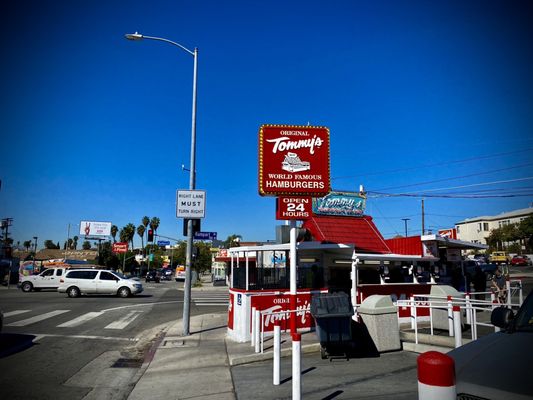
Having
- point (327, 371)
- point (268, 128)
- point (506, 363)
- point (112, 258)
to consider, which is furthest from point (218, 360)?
point (112, 258)

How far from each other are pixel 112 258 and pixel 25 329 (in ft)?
249

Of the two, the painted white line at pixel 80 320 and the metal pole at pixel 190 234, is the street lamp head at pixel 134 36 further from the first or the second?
the painted white line at pixel 80 320

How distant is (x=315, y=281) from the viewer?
11867 mm

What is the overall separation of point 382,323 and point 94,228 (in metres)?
89.5

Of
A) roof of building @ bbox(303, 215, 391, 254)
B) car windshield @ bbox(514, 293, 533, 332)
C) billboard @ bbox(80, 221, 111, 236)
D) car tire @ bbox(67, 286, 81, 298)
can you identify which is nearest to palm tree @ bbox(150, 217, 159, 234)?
billboard @ bbox(80, 221, 111, 236)

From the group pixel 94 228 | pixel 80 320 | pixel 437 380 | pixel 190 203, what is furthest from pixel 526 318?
pixel 94 228

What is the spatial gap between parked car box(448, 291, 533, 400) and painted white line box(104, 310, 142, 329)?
500 inches

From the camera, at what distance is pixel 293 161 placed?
9688 millimetres

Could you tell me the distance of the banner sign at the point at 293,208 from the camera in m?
9.38

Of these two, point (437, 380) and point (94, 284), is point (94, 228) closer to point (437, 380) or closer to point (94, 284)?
point (94, 284)

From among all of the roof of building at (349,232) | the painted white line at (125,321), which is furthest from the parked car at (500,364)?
the painted white line at (125,321)

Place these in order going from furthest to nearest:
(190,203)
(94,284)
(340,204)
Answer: (94,284) → (340,204) → (190,203)

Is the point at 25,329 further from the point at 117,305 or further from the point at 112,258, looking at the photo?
the point at 112,258

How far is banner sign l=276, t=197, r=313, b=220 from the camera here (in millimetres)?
9383
